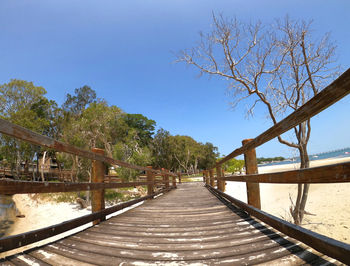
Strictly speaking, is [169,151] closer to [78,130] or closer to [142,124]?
[142,124]

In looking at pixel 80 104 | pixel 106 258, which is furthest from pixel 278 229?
pixel 80 104

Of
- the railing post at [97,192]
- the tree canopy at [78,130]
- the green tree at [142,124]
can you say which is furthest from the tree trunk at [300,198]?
the green tree at [142,124]

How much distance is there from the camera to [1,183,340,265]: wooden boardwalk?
4.66ft

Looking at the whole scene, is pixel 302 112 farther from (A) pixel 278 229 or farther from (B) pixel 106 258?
(B) pixel 106 258

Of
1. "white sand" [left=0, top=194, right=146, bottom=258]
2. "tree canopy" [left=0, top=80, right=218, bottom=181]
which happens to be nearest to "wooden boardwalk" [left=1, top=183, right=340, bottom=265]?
"white sand" [left=0, top=194, right=146, bottom=258]

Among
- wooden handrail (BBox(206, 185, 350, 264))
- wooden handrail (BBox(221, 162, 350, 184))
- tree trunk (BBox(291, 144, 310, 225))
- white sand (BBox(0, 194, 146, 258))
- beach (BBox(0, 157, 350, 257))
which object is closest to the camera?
wooden handrail (BBox(221, 162, 350, 184))

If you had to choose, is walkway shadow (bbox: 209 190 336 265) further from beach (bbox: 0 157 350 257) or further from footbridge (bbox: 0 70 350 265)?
beach (bbox: 0 157 350 257)

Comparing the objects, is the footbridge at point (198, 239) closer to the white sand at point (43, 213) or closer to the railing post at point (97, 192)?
the railing post at point (97, 192)

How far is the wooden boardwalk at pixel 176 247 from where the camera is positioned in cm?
142

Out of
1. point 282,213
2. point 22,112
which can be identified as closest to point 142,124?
point 22,112

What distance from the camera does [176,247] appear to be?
1723 millimetres

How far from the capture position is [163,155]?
3688 cm

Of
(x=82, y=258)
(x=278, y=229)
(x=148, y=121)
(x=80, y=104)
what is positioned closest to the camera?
(x=82, y=258)

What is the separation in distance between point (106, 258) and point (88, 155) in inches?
52.9
